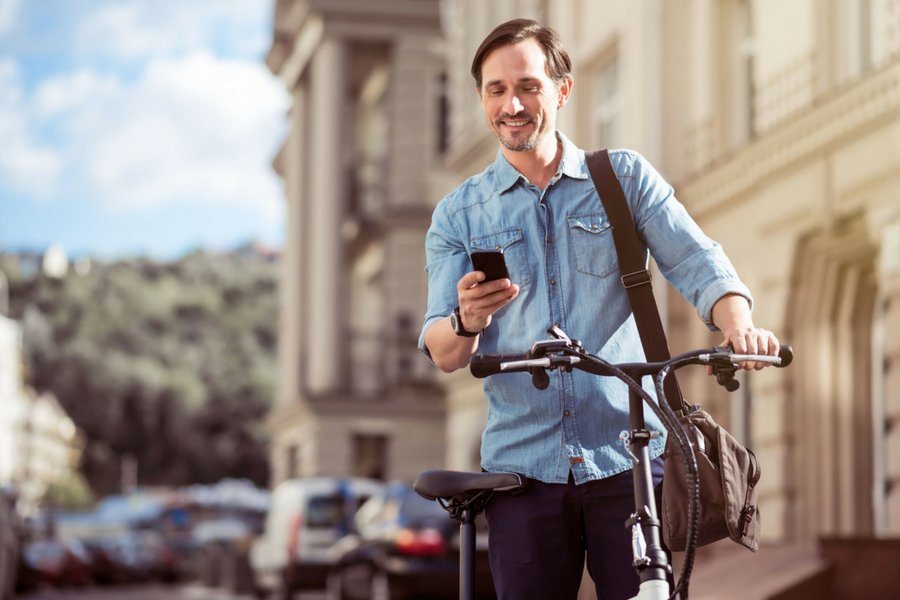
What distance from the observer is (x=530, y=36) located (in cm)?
419

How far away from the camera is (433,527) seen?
1802cm

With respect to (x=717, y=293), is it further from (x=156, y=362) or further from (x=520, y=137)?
(x=156, y=362)

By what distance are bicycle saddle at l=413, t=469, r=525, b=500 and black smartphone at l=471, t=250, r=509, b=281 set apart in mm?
587

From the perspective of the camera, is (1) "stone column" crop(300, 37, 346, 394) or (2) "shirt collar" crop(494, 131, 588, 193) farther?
(1) "stone column" crop(300, 37, 346, 394)

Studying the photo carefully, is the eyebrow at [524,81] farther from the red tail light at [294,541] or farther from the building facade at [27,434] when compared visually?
the building facade at [27,434]

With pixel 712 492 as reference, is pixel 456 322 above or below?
above

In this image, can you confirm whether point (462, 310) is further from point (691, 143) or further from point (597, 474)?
point (691, 143)

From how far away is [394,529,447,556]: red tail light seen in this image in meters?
17.9

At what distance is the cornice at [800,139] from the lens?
13.2 meters

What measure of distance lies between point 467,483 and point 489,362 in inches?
21.1

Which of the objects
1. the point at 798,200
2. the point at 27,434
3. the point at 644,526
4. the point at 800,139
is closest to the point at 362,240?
the point at 798,200

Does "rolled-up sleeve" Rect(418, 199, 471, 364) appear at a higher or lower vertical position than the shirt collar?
lower

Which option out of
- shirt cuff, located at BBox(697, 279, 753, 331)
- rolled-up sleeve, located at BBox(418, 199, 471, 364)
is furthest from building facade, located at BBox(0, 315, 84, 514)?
shirt cuff, located at BBox(697, 279, 753, 331)

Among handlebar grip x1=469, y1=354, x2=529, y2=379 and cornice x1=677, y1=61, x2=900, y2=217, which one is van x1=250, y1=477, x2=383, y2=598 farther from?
handlebar grip x1=469, y1=354, x2=529, y2=379
